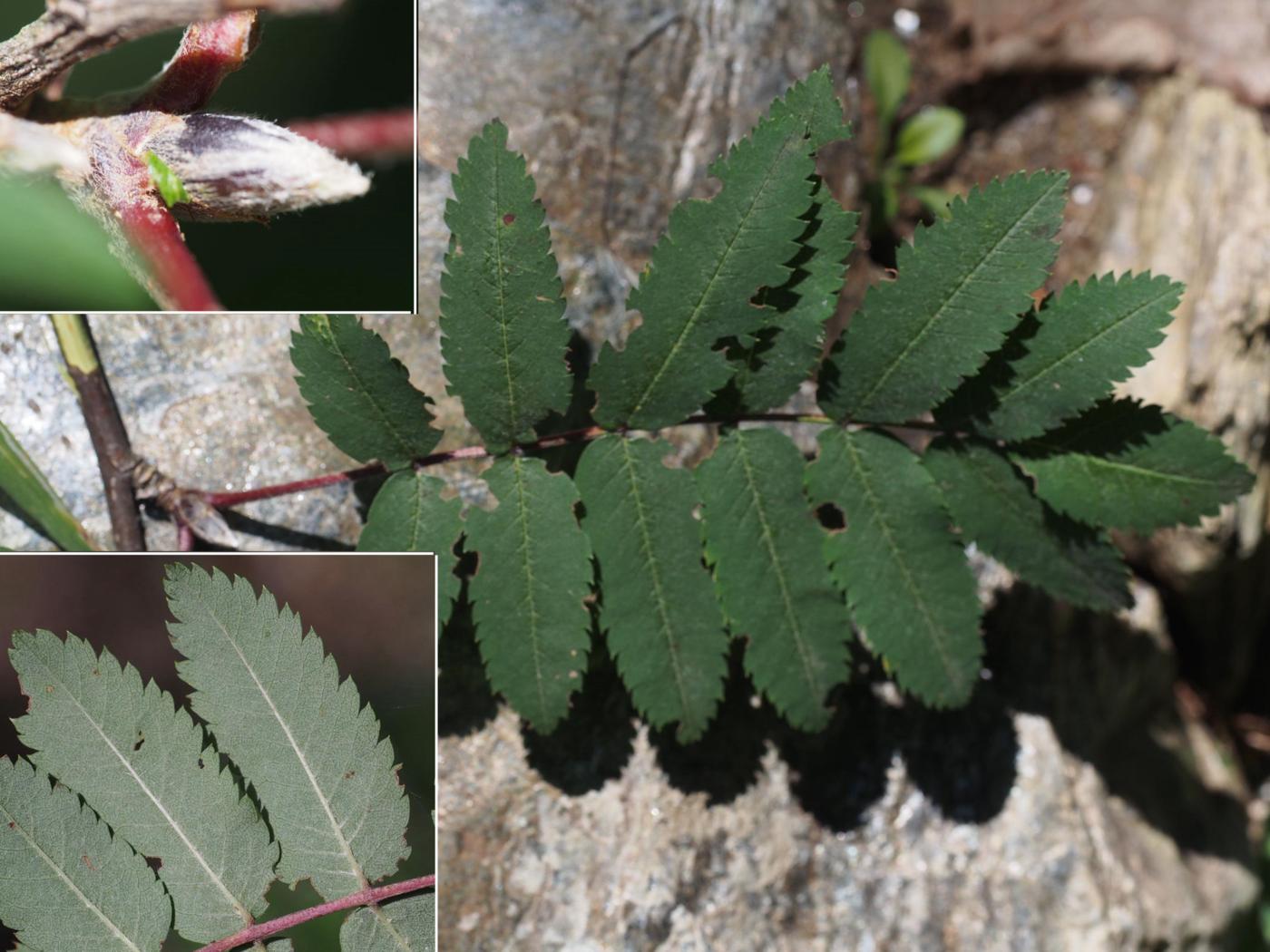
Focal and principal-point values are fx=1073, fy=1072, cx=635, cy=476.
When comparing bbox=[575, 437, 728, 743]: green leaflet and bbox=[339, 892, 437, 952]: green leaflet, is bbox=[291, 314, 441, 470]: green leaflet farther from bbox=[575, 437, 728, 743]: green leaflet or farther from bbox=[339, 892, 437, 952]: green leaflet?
bbox=[339, 892, 437, 952]: green leaflet

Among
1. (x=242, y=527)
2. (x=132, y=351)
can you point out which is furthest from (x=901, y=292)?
(x=132, y=351)

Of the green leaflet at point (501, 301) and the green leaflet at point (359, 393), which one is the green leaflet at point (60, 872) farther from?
the green leaflet at point (501, 301)

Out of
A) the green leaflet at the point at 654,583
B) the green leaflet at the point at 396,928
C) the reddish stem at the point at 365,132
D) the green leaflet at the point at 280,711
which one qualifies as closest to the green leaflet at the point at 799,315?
the green leaflet at the point at 654,583

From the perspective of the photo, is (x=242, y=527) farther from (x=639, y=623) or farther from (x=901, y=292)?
(x=901, y=292)

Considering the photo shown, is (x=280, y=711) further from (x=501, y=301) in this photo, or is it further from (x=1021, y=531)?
(x=1021, y=531)

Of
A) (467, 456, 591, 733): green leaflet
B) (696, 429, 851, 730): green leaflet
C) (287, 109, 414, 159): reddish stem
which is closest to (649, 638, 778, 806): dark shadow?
(696, 429, 851, 730): green leaflet

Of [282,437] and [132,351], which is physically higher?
[132,351]

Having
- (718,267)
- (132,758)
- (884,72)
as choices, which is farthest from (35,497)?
(884,72)
